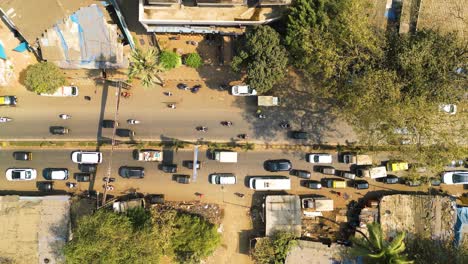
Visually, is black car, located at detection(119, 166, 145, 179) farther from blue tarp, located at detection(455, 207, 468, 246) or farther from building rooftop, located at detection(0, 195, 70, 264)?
blue tarp, located at detection(455, 207, 468, 246)

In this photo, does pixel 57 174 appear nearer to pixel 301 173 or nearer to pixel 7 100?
pixel 7 100

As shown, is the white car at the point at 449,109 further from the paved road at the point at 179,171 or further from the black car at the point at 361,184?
the black car at the point at 361,184

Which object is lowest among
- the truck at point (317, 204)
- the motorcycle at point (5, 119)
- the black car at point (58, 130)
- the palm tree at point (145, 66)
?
the truck at point (317, 204)

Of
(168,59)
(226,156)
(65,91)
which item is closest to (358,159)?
(226,156)

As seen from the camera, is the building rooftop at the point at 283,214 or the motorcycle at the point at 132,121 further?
the motorcycle at the point at 132,121

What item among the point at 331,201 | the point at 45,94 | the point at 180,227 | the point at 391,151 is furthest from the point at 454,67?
the point at 45,94

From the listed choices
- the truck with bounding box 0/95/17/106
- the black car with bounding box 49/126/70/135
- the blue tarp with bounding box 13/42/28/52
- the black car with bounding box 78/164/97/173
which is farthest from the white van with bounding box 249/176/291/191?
the blue tarp with bounding box 13/42/28/52

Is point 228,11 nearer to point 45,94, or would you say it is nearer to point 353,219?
point 45,94

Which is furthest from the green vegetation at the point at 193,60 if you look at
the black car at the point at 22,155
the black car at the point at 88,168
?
the black car at the point at 22,155
